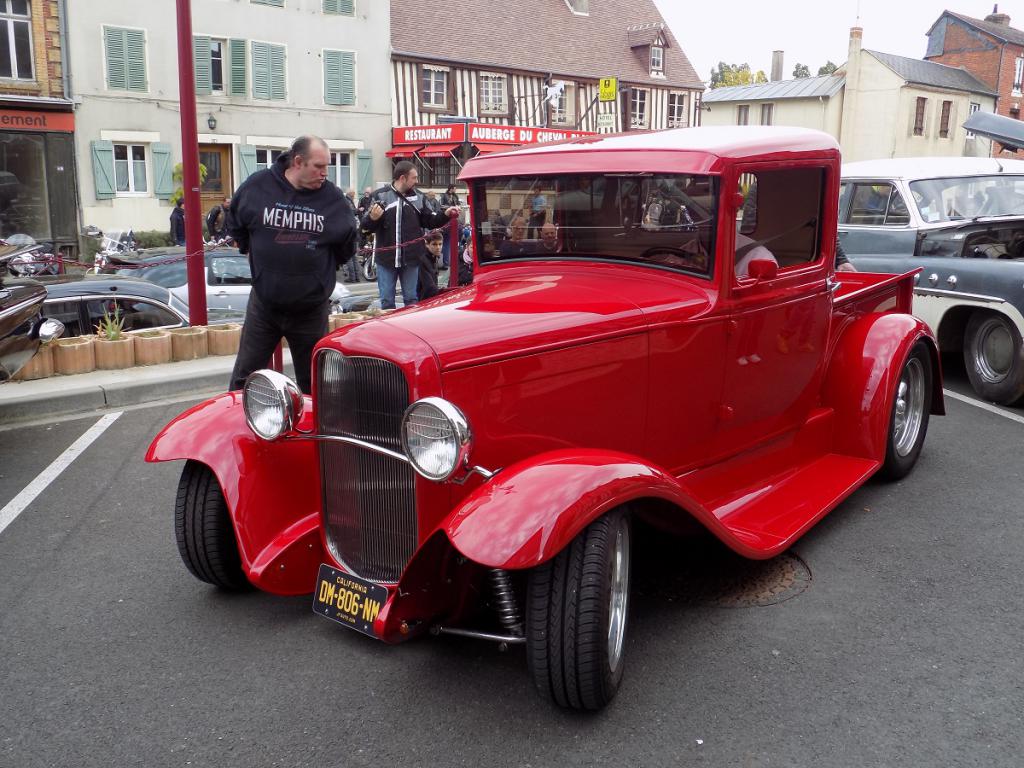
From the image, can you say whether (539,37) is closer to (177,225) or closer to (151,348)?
(177,225)

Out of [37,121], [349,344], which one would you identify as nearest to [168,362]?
[349,344]

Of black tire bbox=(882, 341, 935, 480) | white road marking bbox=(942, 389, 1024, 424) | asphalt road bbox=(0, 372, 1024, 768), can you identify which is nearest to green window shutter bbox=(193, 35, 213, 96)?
white road marking bbox=(942, 389, 1024, 424)

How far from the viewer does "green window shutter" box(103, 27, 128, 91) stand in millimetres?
21719

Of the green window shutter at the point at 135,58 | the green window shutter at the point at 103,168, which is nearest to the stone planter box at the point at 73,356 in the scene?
the green window shutter at the point at 103,168

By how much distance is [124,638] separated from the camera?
348cm

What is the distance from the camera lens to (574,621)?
279cm

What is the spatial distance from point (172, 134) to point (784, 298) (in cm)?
2195

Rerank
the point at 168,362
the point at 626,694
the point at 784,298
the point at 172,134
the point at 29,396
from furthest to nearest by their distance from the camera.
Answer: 1. the point at 172,134
2. the point at 168,362
3. the point at 29,396
4. the point at 784,298
5. the point at 626,694

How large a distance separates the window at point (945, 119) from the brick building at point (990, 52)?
328 centimetres

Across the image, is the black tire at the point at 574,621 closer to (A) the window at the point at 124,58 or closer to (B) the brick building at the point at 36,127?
(B) the brick building at the point at 36,127

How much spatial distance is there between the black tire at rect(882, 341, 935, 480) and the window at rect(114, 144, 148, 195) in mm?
21148

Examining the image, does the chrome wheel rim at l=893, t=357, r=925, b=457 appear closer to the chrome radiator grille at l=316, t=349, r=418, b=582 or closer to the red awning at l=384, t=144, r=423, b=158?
the chrome radiator grille at l=316, t=349, r=418, b=582

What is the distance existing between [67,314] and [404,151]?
19.3 m

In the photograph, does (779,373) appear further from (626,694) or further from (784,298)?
(626,694)
